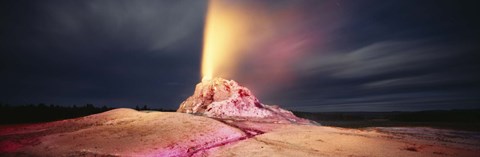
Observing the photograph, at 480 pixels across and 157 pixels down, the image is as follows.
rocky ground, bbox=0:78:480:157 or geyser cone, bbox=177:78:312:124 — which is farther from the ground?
geyser cone, bbox=177:78:312:124

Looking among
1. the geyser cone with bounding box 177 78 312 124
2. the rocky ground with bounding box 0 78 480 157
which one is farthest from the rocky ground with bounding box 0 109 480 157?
the geyser cone with bounding box 177 78 312 124

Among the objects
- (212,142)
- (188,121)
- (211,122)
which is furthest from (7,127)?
(212,142)

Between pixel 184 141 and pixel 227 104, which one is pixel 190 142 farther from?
pixel 227 104

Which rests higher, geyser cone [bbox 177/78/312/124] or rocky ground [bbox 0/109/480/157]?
geyser cone [bbox 177/78/312/124]

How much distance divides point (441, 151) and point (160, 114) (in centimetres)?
1221

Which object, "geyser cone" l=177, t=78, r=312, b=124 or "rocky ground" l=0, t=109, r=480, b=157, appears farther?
"geyser cone" l=177, t=78, r=312, b=124

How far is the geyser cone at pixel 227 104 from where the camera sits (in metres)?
19.1

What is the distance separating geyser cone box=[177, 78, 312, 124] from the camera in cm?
1906

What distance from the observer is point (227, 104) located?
64.1 ft

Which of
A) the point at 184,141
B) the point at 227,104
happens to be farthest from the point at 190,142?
the point at 227,104

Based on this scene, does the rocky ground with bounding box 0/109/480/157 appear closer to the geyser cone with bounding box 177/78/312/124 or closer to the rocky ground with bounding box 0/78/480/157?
the rocky ground with bounding box 0/78/480/157

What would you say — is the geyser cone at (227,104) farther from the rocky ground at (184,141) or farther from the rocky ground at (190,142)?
the rocky ground at (190,142)

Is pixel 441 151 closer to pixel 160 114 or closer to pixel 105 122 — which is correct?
pixel 160 114

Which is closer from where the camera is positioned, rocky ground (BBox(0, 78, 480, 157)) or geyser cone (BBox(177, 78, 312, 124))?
rocky ground (BBox(0, 78, 480, 157))
